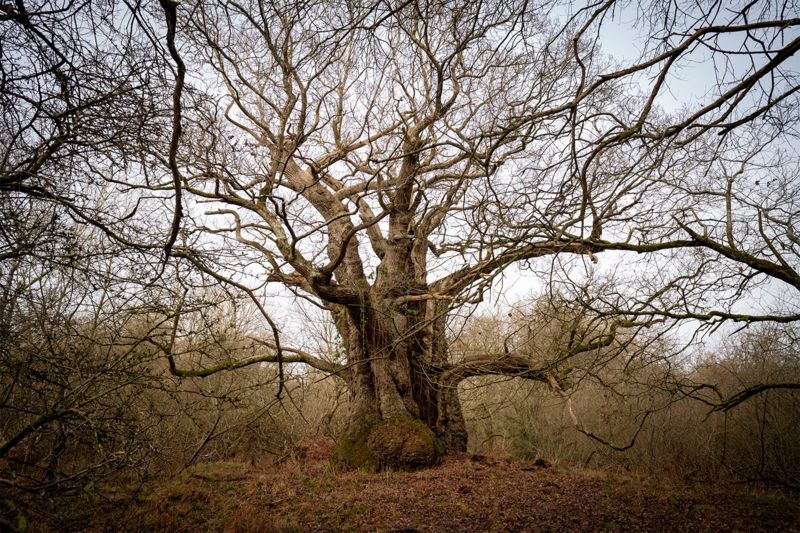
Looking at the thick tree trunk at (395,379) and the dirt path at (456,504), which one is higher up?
the thick tree trunk at (395,379)

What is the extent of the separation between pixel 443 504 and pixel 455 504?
14cm

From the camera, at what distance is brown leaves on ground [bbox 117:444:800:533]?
4379mm

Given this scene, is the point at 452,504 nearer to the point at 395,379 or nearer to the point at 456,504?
the point at 456,504

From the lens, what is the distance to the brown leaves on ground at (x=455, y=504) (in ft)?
14.4

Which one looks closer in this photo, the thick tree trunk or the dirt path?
the dirt path

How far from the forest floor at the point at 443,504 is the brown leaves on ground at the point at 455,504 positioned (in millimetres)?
12

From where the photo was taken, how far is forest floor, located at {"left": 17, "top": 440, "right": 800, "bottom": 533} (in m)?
4.36

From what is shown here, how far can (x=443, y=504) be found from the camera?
198 inches

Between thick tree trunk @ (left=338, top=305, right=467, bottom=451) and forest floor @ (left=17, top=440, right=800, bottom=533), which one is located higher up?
thick tree trunk @ (left=338, top=305, right=467, bottom=451)

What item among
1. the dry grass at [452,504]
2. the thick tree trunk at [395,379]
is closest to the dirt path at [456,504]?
the dry grass at [452,504]

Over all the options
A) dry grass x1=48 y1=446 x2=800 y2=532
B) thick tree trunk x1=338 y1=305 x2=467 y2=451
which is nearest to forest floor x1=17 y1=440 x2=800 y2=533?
dry grass x1=48 y1=446 x2=800 y2=532

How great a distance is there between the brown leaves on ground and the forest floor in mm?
12

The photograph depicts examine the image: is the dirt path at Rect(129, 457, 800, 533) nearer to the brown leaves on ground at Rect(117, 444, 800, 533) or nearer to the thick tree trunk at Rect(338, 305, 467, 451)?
the brown leaves on ground at Rect(117, 444, 800, 533)

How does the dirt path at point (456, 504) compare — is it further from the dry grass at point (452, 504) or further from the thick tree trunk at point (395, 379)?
the thick tree trunk at point (395, 379)
